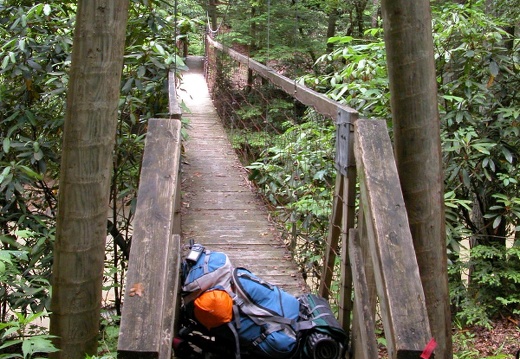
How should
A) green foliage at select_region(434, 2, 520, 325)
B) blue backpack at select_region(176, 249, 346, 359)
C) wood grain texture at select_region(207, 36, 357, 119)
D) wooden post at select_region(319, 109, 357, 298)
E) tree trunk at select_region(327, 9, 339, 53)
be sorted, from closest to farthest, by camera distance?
blue backpack at select_region(176, 249, 346, 359) → wooden post at select_region(319, 109, 357, 298) → wood grain texture at select_region(207, 36, 357, 119) → green foliage at select_region(434, 2, 520, 325) → tree trunk at select_region(327, 9, 339, 53)

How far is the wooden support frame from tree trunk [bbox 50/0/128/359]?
228mm

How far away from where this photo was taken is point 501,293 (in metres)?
4.75

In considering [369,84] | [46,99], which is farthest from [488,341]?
[46,99]

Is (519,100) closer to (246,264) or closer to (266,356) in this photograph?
(246,264)

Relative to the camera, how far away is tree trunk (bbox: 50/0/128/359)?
2201mm

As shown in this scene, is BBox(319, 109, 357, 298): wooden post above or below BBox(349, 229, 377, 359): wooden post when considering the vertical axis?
above

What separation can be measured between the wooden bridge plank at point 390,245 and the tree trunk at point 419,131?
0.11 m

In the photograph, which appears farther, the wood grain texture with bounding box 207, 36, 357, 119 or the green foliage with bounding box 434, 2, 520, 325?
the green foliage with bounding box 434, 2, 520, 325

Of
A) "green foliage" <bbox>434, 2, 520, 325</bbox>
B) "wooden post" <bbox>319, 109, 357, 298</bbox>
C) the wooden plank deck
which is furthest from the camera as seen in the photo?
"green foliage" <bbox>434, 2, 520, 325</bbox>

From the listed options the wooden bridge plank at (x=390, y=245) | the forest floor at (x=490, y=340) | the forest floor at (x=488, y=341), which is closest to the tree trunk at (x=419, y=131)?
the wooden bridge plank at (x=390, y=245)

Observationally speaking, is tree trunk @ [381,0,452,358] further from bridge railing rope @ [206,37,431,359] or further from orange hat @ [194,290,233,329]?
orange hat @ [194,290,233,329]

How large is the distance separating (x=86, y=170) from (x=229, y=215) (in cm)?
204

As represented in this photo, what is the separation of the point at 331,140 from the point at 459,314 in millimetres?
1893

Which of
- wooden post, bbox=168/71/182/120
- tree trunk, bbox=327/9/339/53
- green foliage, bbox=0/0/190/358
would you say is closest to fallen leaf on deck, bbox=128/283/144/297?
wooden post, bbox=168/71/182/120
